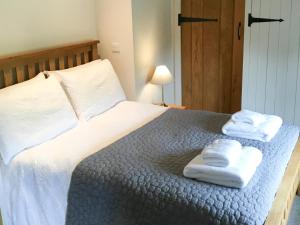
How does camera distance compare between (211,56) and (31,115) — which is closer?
(31,115)

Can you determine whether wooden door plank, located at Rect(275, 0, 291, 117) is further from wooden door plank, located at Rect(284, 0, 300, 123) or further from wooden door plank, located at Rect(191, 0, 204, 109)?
wooden door plank, located at Rect(191, 0, 204, 109)

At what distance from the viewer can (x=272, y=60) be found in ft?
12.5

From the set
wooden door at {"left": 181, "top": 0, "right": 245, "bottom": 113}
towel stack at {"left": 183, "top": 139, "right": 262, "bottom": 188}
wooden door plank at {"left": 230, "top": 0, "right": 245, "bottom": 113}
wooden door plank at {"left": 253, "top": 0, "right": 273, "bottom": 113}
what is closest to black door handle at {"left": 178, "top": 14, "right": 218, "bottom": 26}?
wooden door at {"left": 181, "top": 0, "right": 245, "bottom": 113}

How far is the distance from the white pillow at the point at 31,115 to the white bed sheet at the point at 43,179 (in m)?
0.06

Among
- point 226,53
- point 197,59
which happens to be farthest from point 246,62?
point 197,59

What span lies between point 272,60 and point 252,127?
1.58 meters

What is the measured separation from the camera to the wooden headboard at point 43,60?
2656mm

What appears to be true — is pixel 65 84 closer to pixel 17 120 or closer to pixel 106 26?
pixel 17 120

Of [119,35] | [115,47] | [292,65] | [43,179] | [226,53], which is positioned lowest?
[43,179]

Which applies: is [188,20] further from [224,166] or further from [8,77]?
[224,166]

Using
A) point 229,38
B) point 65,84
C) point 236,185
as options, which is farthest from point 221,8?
point 236,185

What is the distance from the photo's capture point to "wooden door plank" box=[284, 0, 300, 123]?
360 cm

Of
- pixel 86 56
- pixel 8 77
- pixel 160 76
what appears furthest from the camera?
pixel 160 76

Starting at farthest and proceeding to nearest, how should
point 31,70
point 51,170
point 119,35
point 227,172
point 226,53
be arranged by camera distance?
point 226,53 → point 119,35 → point 31,70 → point 51,170 → point 227,172
